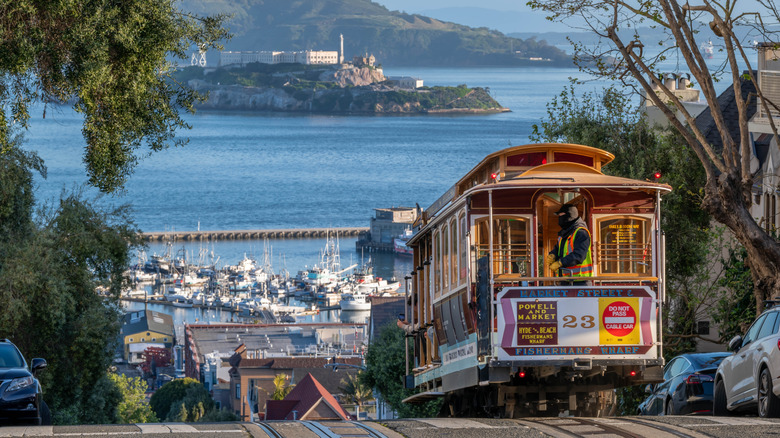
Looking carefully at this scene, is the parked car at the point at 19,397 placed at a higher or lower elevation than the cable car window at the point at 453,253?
lower

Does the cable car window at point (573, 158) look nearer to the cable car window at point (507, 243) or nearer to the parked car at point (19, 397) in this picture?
the cable car window at point (507, 243)

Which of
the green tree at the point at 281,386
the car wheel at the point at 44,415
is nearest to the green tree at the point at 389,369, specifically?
the green tree at the point at 281,386

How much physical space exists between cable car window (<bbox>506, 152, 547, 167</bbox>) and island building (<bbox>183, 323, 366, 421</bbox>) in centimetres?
4421

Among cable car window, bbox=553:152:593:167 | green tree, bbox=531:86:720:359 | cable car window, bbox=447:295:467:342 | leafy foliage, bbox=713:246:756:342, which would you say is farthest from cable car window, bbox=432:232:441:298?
green tree, bbox=531:86:720:359

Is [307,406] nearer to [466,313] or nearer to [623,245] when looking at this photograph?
[466,313]

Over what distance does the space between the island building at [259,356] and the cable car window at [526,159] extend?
145 ft

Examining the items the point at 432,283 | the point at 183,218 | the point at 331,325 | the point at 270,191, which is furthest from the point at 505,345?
the point at 270,191

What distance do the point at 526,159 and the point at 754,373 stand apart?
166 inches

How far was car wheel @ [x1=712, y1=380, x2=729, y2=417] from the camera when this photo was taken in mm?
15828

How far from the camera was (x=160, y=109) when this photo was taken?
17344 millimetres

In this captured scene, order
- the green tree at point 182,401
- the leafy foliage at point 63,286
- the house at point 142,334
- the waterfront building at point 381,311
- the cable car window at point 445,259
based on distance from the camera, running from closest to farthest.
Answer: the cable car window at point 445,259 < the leafy foliage at point 63,286 < the green tree at point 182,401 < the waterfront building at point 381,311 < the house at point 142,334

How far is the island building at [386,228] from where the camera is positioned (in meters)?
146

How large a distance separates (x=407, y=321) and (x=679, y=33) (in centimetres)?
743

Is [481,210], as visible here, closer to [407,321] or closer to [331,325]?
[407,321]
